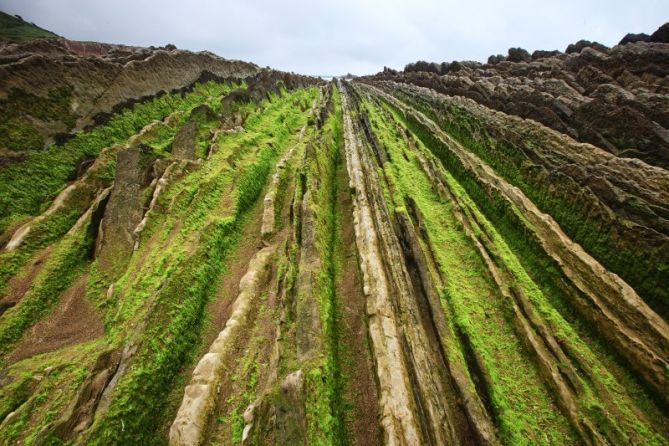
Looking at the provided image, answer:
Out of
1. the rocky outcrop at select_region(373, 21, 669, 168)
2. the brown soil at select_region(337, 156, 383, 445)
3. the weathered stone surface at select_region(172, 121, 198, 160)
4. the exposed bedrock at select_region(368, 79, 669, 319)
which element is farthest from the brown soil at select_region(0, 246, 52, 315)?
the rocky outcrop at select_region(373, 21, 669, 168)

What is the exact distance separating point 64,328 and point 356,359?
747 centimetres

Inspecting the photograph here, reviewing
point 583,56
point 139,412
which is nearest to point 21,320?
point 139,412

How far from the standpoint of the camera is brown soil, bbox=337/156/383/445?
567cm

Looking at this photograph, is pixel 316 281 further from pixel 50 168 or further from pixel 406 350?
pixel 50 168

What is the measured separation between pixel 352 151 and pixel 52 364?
15.4 m

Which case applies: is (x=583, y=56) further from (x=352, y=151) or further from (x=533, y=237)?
(x=533, y=237)

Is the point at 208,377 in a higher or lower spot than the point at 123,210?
lower

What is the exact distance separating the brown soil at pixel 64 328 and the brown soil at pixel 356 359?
6216 mm

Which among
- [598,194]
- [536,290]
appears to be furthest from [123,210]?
[598,194]

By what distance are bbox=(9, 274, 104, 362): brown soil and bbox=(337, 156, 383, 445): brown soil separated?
622cm

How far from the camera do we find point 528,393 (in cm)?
615

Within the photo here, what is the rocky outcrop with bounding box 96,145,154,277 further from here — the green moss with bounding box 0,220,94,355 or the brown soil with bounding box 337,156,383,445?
the brown soil with bounding box 337,156,383,445

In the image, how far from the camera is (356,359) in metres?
6.87

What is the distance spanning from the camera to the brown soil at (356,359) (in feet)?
18.6
